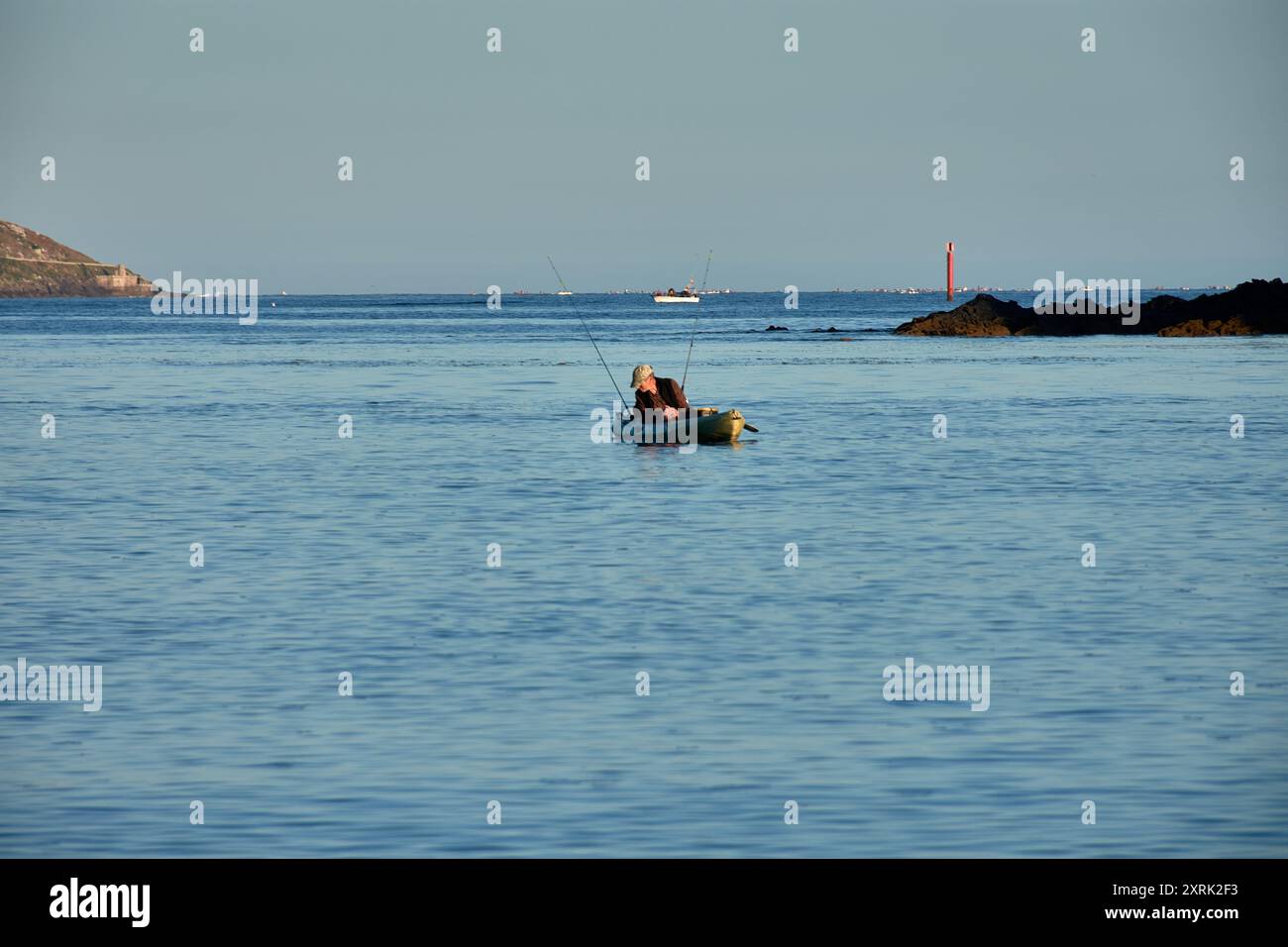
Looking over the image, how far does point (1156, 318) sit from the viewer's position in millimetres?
126312

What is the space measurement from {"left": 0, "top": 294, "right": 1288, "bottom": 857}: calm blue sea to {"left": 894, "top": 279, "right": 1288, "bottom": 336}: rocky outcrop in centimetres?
7599

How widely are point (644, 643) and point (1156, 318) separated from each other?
116 meters

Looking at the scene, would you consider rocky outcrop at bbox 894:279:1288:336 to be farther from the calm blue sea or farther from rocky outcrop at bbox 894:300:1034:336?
the calm blue sea

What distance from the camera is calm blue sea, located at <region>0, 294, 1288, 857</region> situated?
455 inches

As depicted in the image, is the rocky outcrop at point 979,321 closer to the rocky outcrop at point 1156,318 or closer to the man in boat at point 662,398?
the rocky outcrop at point 1156,318

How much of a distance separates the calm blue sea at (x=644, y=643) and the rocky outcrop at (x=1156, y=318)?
7599cm

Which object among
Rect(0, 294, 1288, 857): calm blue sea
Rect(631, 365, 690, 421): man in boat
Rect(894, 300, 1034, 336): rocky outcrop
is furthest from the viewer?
Rect(894, 300, 1034, 336): rocky outcrop

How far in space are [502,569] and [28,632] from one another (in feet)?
20.6
